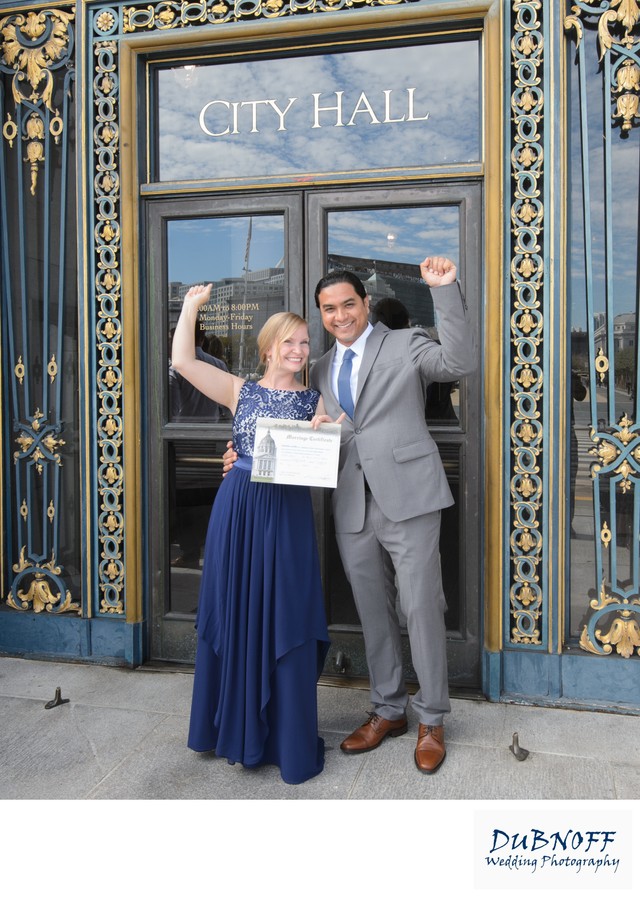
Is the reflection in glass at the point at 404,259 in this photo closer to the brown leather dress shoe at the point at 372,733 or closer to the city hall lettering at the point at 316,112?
the city hall lettering at the point at 316,112

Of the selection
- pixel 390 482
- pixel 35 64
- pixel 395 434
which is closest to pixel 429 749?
pixel 390 482

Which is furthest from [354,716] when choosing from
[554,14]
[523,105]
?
[554,14]

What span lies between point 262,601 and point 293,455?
2.07ft

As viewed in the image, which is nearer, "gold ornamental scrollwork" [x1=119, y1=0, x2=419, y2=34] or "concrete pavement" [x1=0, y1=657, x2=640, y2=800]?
"concrete pavement" [x1=0, y1=657, x2=640, y2=800]

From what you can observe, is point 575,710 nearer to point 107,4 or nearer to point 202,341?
point 202,341

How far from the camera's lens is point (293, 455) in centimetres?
313

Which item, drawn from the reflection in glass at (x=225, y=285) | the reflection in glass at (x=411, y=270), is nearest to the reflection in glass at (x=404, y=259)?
the reflection in glass at (x=411, y=270)

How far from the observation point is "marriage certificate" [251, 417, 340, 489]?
3.13 metres

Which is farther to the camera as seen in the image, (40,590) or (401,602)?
(40,590)

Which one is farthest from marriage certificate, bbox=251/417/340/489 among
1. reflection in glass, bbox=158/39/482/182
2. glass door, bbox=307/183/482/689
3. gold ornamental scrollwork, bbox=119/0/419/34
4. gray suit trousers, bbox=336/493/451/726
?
gold ornamental scrollwork, bbox=119/0/419/34

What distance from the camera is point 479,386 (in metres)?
4.00

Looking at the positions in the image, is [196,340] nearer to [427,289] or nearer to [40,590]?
[427,289]

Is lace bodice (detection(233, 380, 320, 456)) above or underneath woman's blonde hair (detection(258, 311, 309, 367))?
underneath

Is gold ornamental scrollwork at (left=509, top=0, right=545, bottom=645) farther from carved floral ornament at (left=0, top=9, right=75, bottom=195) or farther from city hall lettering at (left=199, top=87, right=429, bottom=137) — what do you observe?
carved floral ornament at (left=0, top=9, right=75, bottom=195)
